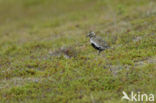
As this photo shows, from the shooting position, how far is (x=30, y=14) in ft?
102

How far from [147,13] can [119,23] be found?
2156 millimetres

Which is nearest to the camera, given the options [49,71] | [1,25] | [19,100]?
[19,100]

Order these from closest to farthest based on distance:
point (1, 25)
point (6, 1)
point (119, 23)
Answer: point (119, 23)
point (1, 25)
point (6, 1)

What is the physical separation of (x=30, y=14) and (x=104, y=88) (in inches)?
905

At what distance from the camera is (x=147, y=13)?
62.6 ft

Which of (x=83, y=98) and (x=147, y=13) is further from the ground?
(x=147, y=13)

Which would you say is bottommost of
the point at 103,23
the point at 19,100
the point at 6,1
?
the point at 19,100

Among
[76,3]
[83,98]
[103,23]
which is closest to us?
[83,98]

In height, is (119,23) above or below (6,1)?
below

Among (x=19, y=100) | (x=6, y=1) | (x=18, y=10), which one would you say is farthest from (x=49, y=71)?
(x=6, y=1)

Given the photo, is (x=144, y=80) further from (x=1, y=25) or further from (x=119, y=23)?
(x=1, y=25)

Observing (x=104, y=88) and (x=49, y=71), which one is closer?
(x=104, y=88)

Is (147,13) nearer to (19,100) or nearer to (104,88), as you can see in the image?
(104,88)

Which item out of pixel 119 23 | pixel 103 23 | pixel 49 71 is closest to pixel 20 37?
pixel 103 23
